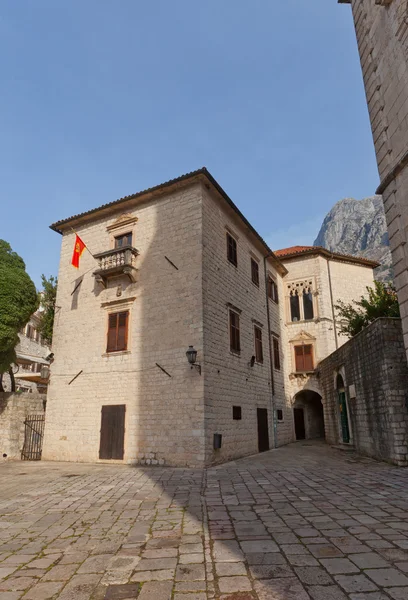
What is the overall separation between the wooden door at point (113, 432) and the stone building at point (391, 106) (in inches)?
376

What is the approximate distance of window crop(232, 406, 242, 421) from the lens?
44.2 ft

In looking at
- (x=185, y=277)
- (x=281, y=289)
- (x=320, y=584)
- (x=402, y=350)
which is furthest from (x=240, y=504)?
(x=281, y=289)

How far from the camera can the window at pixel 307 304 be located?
22047 mm

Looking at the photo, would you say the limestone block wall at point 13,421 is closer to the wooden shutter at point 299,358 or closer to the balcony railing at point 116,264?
the balcony railing at point 116,264

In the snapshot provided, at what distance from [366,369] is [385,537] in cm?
847

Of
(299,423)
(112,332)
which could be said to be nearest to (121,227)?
(112,332)

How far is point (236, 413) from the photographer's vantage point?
13.6 m

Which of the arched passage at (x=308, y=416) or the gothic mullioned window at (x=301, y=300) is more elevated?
the gothic mullioned window at (x=301, y=300)

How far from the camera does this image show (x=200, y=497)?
23.4 feet

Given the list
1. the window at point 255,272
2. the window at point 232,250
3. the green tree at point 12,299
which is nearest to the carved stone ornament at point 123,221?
the window at point 232,250

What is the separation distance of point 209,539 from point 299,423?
18.2 m

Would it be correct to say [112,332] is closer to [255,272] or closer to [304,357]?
[255,272]

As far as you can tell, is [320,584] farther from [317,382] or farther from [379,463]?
[317,382]

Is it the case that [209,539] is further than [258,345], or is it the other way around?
[258,345]
